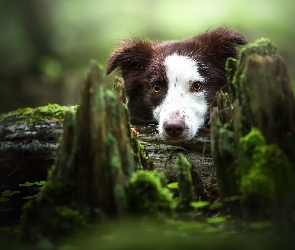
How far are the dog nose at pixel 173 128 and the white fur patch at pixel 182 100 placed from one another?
3 centimetres

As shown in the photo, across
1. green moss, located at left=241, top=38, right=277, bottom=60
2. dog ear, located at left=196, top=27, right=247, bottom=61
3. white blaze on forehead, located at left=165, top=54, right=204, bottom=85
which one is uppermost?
dog ear, located at left=196, top=27, right=247, bottom=61

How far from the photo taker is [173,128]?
19.1ft

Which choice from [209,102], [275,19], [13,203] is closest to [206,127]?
[209,102]

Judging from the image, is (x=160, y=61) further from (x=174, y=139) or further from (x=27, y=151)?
(x=27, y=151)

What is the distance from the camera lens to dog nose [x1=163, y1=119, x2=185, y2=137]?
19.1ft

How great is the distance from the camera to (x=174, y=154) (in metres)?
5.75

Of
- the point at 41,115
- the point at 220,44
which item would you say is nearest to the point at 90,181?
the point at 41,115

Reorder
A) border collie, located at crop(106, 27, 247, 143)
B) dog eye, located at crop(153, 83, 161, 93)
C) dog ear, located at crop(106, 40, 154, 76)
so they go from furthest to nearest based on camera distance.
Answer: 1. dog ear, located at crop(106, 40, 154, 76)
2. dog eye, located at crop(153, 83, 161, 93)
3. border collie, located at crop(106, 27, 247, 143)

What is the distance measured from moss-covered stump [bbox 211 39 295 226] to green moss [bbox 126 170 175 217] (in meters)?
0.46

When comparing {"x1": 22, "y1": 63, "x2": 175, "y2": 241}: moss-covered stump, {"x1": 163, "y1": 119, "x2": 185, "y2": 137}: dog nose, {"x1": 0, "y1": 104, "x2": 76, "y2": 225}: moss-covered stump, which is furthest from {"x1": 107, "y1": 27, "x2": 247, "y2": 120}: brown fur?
{"x1": 22, "y1": 63, "x2": 175, "y2": 241}: moss-covered stump

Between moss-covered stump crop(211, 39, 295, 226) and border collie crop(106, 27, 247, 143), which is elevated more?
border collie crop(106, 27, 247, 143)

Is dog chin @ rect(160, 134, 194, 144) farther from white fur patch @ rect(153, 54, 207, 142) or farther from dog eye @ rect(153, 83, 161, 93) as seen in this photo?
dog eye @ rect(153, 83, 161, 93)

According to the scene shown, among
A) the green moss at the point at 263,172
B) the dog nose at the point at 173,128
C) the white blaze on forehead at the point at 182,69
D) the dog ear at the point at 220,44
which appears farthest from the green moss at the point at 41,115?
the green moss at the point at 263,172

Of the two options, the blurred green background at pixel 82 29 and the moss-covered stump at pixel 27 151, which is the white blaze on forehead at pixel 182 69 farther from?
the blurred green background at pixel 82 29
